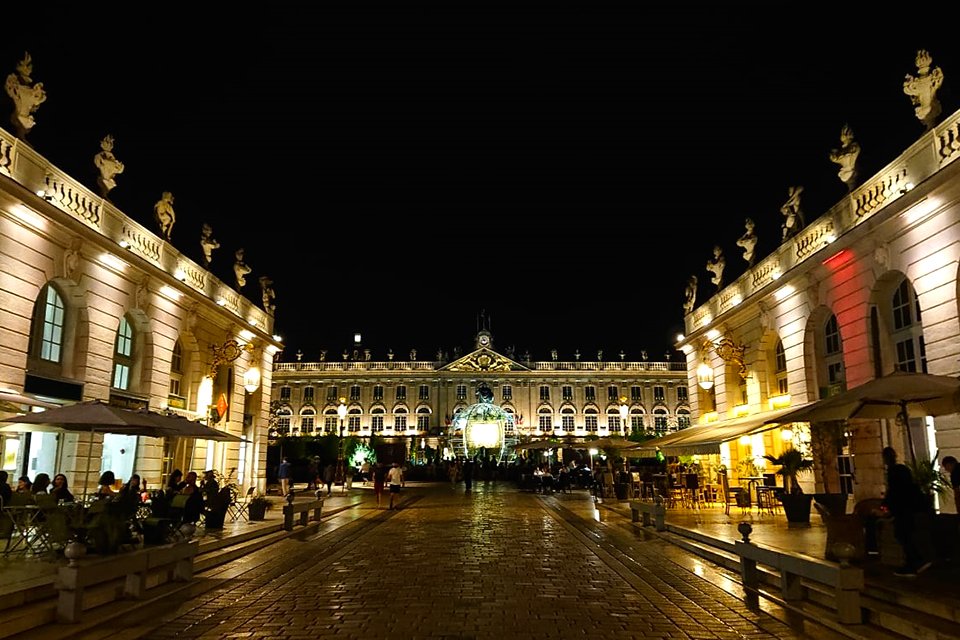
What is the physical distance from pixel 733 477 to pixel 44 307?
1997 centimetres

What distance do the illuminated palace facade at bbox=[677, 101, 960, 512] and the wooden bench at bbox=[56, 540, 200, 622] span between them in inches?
346

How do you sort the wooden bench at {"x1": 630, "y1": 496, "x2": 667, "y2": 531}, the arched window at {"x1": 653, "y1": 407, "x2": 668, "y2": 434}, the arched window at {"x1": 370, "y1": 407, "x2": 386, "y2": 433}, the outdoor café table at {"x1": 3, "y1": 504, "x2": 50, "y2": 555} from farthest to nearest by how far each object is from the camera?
the arched window at {"x1": 370, "y1": 407, "x2": 386, "y2": 433}, the arched window at {"x1": 653, "y1": 407, "x2": 668, "y2": 434}, the wooden bench at {"x1": 630, "y1": 496, "x2": 667, "y2": 531}, the outdoor café table at {"x1": 3, "y1": 504, "x2": 50, "y2": 555}

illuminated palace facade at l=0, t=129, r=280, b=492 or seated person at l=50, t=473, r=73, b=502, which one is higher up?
illuminated palace facade at l=0, t=129, r=280, b=492

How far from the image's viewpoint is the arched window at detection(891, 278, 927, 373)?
14038mm

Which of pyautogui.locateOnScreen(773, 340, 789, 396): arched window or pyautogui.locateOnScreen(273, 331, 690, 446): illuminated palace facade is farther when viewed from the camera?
pyautogui.locateOnScreen(273, 331, 690, 446): illuminated palace facade

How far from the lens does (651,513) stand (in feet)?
49.3

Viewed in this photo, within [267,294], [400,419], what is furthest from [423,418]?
[267,294]

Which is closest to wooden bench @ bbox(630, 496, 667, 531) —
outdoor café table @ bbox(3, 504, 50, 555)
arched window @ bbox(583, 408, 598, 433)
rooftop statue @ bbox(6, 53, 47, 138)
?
outdoor café table @ bbox(3, 504, 50, 555)

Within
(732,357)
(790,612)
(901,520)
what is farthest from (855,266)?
(790,612)

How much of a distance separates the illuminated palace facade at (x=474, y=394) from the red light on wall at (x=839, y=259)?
215ft

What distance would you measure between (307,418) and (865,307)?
72.5 m

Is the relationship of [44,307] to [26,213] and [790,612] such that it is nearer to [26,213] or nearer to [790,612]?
[26,213]

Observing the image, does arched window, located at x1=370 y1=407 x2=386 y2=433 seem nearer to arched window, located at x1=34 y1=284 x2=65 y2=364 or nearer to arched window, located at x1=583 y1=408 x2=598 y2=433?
arched window, located at x1=583 y1=408 x2=598 y2=433

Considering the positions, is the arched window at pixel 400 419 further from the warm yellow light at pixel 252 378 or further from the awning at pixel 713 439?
the awning at pixel 713 439
